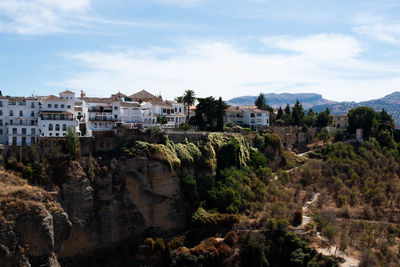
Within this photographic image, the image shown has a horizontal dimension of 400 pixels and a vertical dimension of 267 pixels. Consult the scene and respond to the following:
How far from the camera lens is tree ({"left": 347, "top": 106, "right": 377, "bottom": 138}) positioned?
79000 millimetres

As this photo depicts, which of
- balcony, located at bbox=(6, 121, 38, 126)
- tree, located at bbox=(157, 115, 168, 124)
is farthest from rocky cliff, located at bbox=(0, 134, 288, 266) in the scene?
tree, located at bbox=(157, 115, 168, 124)

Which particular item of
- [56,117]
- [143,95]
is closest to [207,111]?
[143,95]

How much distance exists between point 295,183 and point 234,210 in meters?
14.9

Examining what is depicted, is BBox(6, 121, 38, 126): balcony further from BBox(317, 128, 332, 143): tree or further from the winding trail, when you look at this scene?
BBox(317, 128, 332, 143): tree

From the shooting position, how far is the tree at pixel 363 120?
79000 mm

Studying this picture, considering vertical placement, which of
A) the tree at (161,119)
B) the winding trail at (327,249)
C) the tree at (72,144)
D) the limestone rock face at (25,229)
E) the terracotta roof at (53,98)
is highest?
the terracotta roof at (53,98)

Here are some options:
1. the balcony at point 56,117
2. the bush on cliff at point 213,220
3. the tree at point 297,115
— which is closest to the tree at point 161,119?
the balcony at point 56,117

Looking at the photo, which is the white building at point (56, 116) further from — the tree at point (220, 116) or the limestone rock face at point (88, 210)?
the tree at point (220, 116)

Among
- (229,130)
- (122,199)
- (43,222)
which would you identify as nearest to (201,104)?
(229,130)

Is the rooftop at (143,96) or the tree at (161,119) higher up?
the rooftop at (143,96)

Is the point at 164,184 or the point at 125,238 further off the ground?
the point at 164,184

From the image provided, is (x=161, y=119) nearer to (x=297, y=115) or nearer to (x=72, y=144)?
(x=72, y=144)

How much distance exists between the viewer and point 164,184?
52375 millimetres

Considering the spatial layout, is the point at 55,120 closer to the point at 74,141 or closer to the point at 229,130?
the point at 74,141
